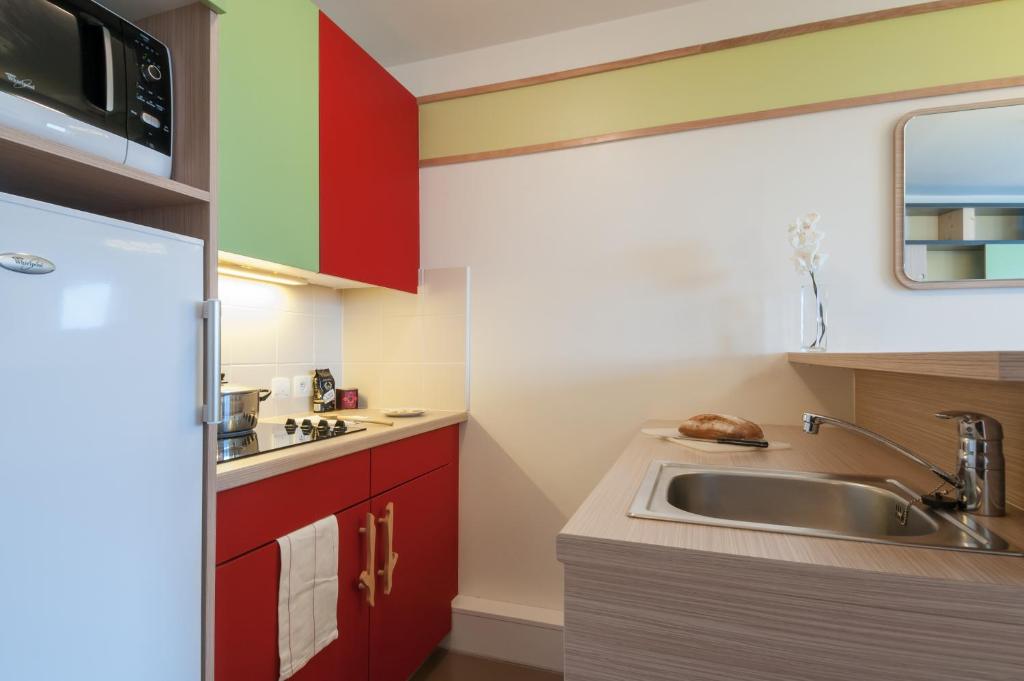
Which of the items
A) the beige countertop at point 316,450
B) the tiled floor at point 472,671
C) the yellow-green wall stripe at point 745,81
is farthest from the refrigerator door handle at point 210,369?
the yellow-green wall stripe at point 745,81

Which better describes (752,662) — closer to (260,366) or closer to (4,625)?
(4,625)

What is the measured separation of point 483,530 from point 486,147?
1718mm

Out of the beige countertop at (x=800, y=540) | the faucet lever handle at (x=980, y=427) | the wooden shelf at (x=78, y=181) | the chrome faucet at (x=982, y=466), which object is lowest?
the beige countertop at (x=800, y=540)

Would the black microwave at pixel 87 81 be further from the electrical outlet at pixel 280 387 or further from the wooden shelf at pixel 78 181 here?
the electrical outlet at pixel 280 387

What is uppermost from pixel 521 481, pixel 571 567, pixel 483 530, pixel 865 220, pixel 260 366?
pixel 865 220

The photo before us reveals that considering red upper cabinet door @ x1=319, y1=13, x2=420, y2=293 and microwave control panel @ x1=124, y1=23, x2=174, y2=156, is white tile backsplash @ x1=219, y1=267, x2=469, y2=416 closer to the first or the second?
red upper cabinet door @ x1=319, y1=13, x2=420, y2=293

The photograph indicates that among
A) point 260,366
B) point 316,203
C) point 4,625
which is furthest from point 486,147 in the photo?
point 4,625

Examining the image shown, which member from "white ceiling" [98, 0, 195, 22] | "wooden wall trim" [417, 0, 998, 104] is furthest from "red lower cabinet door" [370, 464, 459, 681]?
"wooden wall trim" [417, 0, 998, 104]

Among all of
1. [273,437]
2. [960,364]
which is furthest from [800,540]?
[273,437]

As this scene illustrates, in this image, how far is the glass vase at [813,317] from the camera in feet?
5.64

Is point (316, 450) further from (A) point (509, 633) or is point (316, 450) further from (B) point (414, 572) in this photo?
(A) point (509, 633)

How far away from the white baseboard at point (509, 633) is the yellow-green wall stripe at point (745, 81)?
6.51ft

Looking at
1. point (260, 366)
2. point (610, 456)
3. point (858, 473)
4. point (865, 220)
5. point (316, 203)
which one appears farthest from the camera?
point (610, 456)

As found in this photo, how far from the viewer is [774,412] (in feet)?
6.06
